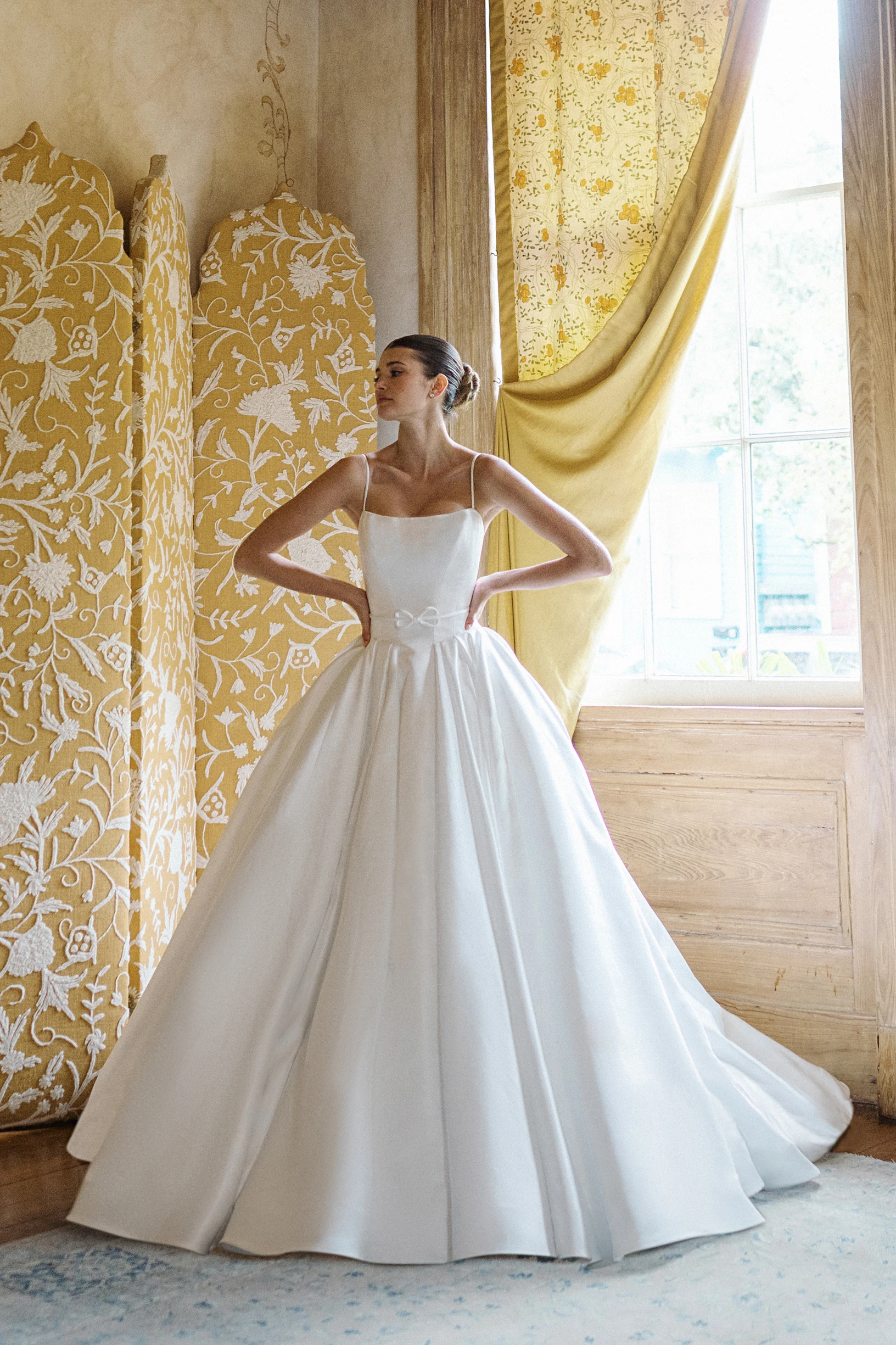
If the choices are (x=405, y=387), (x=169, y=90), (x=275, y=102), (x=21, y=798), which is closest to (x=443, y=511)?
(x=405, y=387)

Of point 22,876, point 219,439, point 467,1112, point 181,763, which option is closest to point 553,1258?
point 467,1112

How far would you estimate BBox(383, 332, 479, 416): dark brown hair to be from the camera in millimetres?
2492

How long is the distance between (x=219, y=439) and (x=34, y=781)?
3.68ft

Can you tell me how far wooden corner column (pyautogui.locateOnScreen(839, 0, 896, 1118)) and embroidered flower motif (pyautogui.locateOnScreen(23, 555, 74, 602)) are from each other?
6.31 ft

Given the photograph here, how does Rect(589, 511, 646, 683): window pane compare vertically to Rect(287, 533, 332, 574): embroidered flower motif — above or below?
below

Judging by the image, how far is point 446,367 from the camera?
252 centimetres

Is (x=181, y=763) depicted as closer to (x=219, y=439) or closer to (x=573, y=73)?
(x=219, y=439)

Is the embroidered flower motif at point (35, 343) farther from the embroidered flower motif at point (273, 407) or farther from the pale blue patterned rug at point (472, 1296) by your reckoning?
the pale blue patterned rug at point (472, 1296)

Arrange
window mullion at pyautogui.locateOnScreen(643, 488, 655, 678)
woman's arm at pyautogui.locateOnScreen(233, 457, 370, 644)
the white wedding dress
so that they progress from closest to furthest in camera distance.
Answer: the white wedding dress, woman's arm at pyautogui.locateOnScreen(233, 457, 370, 644), window mullion at pyautogui.locateOnScreen(643, 488, 655, 678)

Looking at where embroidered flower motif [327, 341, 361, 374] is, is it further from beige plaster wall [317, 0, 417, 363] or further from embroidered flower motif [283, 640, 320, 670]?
embroidered flower motif [283, 640, 320, 670]

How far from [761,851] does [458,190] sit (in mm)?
2079

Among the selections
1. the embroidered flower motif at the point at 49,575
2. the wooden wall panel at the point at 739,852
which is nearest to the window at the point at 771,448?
the wooden wall panel at the point at 739,852

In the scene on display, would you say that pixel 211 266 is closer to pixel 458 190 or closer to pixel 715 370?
pixel 458 190

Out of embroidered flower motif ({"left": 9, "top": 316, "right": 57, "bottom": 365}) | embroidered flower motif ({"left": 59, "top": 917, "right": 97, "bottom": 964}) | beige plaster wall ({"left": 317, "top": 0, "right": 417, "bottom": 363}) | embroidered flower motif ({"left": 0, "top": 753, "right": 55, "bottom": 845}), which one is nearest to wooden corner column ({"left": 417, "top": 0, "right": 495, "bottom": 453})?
beige plaster wall ({"left": 317, "top": 0, "right": 417, "bottom": 363})
